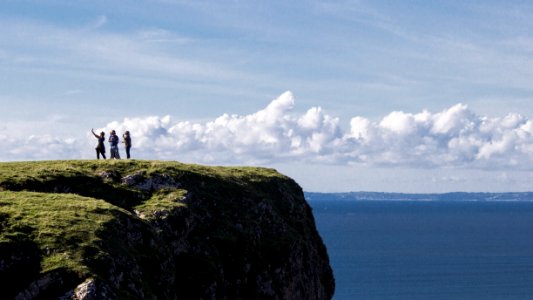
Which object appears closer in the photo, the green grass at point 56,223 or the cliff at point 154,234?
the cliff at point 154,234

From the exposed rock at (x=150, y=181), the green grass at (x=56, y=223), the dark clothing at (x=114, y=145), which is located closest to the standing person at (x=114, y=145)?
the dark clothing at (x=114, y=145)

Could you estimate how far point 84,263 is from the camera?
3023cm

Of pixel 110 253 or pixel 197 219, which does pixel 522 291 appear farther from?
pixel 110 253

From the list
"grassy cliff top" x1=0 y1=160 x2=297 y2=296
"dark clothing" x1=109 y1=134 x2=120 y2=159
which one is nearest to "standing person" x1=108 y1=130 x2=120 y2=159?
"dark clothing" x1=109 y1=134 x2=120 y2=159

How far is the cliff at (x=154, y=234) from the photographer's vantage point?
3034 cm

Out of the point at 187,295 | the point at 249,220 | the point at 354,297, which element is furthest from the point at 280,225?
the point at 354,297

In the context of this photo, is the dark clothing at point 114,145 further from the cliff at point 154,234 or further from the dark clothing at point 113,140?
the cliff at point 154,234

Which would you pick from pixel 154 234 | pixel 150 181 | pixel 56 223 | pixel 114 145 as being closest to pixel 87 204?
pixel 56 223

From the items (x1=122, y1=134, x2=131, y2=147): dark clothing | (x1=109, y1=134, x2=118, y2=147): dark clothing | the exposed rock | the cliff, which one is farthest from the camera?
(x1=122, y1=134, x2=131, y2=147): dark clothing

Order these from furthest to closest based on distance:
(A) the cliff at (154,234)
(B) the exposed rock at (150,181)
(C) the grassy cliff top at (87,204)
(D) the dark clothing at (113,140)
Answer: (D) the dark clothing at (113,140)
(B) the exposed rock at (150,181)
(C) the grassy cliff top at (87,204)
(A) the cliff at (154,234)

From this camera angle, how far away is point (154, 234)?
3731 centimetres

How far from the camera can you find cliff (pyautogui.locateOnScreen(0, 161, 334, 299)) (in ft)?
99.6

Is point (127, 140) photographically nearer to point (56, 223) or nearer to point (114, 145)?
point (114, 145)

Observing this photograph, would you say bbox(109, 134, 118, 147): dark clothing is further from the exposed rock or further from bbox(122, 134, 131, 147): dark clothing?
the exposed rock
